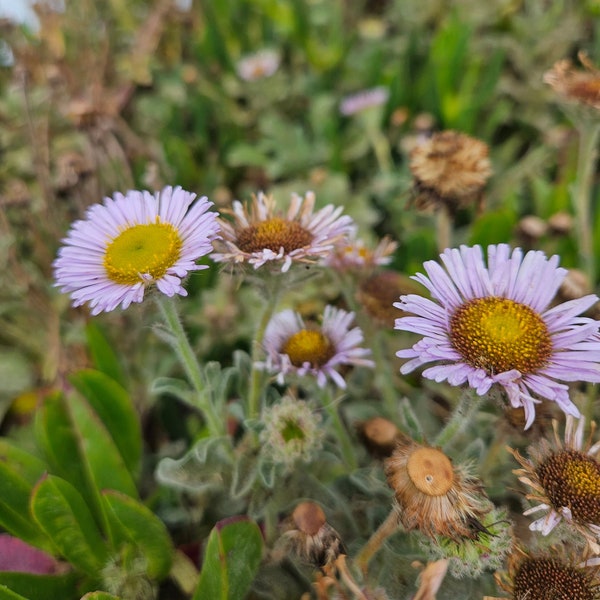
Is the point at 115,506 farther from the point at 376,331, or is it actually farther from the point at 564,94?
the point at 564,94

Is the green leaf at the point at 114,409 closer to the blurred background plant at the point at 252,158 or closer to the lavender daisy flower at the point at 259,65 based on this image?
the blurred background plant at the point at 252,158

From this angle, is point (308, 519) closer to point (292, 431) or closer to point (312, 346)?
point (292, 431)

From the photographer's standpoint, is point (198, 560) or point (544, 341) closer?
point (544, 341)

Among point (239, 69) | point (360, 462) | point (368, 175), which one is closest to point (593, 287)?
→ point (360, 462)

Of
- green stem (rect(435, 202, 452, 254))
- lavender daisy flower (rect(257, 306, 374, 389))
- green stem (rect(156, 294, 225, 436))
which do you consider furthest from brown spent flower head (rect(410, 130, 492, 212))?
green stem (rect(156, 294, 225, 436))

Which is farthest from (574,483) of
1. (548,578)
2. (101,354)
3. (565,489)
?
(101,354)
